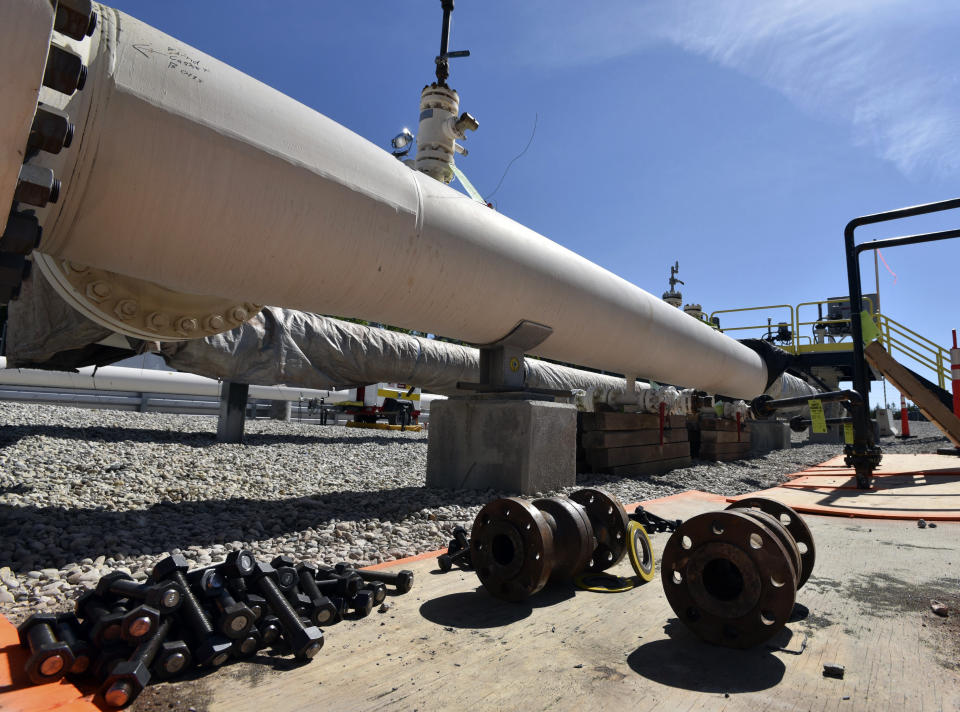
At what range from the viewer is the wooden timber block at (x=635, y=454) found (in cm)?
624

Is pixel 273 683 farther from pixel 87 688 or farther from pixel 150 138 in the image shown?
pixel 150 138

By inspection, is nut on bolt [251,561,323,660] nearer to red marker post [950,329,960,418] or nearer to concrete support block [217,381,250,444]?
concrete support block [217,381,250,444]

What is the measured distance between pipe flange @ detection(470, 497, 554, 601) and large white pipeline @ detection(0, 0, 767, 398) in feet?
5.99

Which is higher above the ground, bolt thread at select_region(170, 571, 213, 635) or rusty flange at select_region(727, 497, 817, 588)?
rusty flange at select_region(727, 497, 817, 588)

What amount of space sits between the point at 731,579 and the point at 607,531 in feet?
2.70

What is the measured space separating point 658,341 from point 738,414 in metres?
4.91

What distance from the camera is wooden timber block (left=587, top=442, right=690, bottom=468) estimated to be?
624 centimetres

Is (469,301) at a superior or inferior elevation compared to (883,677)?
superior

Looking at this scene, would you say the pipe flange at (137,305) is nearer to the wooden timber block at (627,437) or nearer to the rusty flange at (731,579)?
the rusty flange at (731,579)

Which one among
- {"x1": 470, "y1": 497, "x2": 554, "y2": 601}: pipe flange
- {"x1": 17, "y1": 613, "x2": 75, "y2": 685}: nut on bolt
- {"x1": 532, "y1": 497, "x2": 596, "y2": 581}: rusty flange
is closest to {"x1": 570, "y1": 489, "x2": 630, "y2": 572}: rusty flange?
{"x1": 532, "y1": 497, "x2": 596, "y2": 581}: rusty flange

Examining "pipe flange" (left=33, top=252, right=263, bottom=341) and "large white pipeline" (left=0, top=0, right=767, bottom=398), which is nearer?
"large white pipeline" (left=0, top=0, right=767, bottom=398)

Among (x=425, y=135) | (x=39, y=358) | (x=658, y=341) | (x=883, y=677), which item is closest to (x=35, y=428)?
(x=39, y=358)

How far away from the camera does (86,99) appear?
226 cm

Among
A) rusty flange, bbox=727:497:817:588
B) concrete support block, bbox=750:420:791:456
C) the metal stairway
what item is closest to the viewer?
rusty flange, bbox=727:497:817:588
